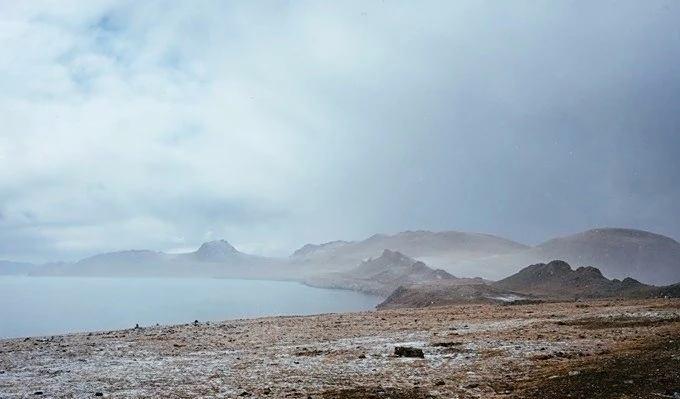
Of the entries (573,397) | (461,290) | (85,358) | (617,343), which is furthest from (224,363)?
(461,290)

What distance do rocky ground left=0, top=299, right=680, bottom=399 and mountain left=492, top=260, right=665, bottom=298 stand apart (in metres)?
55.7

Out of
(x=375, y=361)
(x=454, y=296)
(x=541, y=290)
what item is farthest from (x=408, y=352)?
(x=541, y=290)

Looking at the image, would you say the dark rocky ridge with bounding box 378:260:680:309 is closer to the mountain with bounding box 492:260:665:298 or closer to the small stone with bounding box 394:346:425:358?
the mountain with bounding box 492:260:665:298

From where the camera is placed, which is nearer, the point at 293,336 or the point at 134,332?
the point at 293,336

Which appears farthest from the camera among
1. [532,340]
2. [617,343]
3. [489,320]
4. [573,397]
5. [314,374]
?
[489,320]

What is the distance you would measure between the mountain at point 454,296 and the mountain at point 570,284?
1158cm

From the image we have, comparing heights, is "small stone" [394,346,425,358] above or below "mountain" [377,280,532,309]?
above

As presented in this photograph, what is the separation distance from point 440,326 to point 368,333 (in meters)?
5.01

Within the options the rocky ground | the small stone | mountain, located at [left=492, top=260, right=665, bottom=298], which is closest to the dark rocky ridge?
mountain, located at [left=492, top=260, right=665, bottom=298]

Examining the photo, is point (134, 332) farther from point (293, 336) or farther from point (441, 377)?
point (441, 377)

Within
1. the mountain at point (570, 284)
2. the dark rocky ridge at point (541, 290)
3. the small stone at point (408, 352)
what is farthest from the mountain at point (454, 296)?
the small stone at point (408, 352)

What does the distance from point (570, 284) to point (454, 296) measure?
29.9 meters

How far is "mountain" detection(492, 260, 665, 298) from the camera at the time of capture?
3354 inches

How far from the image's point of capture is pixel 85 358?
78.7 ft
